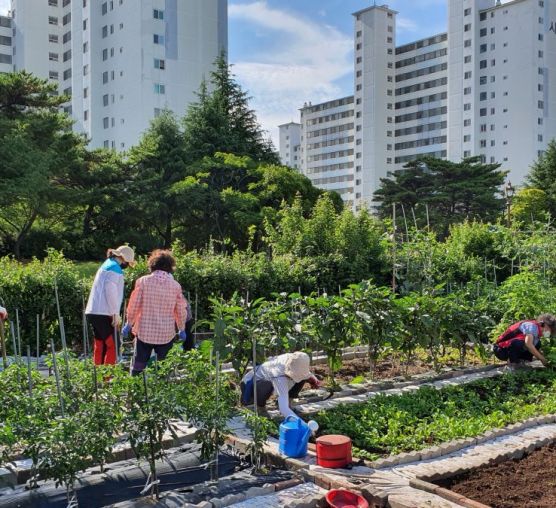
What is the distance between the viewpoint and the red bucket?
4375 millimetres

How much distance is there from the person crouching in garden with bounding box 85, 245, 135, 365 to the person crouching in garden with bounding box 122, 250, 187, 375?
536mm

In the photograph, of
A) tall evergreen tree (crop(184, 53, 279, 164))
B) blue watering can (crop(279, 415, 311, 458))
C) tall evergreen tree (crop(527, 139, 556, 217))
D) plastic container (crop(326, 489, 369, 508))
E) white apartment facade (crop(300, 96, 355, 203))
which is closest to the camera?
plastic container (crop(326, 489, 369, 508))

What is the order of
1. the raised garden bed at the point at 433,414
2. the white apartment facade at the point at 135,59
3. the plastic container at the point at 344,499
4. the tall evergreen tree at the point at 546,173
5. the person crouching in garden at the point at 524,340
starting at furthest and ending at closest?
the white apartment facade at the point at 135,59
the tall evergreen tree at the point at 546,173
the person crouching in garden at the point at 524,340
the raised garden bed at the point at 433,414
the plastic container at the point at 344,499

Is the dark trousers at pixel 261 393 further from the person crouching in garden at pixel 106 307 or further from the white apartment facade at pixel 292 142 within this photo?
the white apartment facade at pixel 292 142

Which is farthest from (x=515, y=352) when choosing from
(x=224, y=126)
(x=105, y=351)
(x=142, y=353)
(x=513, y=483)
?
(x=224, y=126)

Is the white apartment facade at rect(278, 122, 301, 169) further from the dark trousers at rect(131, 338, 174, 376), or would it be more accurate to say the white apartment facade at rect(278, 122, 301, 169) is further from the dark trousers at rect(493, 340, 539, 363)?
the dark trousers at rect(131, 338, 174, 376)

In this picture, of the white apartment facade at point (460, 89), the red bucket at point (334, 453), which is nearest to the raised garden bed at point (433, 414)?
the red bucket at point (334, 453)

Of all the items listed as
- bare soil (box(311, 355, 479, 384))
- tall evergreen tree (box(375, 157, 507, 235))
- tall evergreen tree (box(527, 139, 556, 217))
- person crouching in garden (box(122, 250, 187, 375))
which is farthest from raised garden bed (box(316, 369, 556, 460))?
tall evergreen tree (box(527, 139, 556, 217))

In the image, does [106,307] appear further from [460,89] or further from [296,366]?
[460,89]

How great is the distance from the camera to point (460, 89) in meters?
64.5

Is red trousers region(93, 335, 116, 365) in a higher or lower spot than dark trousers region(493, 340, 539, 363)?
higher

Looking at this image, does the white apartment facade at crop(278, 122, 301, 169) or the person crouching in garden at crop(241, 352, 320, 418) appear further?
the white apartment facade at crop(278, 122, 301, 169)

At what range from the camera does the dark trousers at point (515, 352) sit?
737 centimetres

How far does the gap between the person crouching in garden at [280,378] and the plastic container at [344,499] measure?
1079 mm
